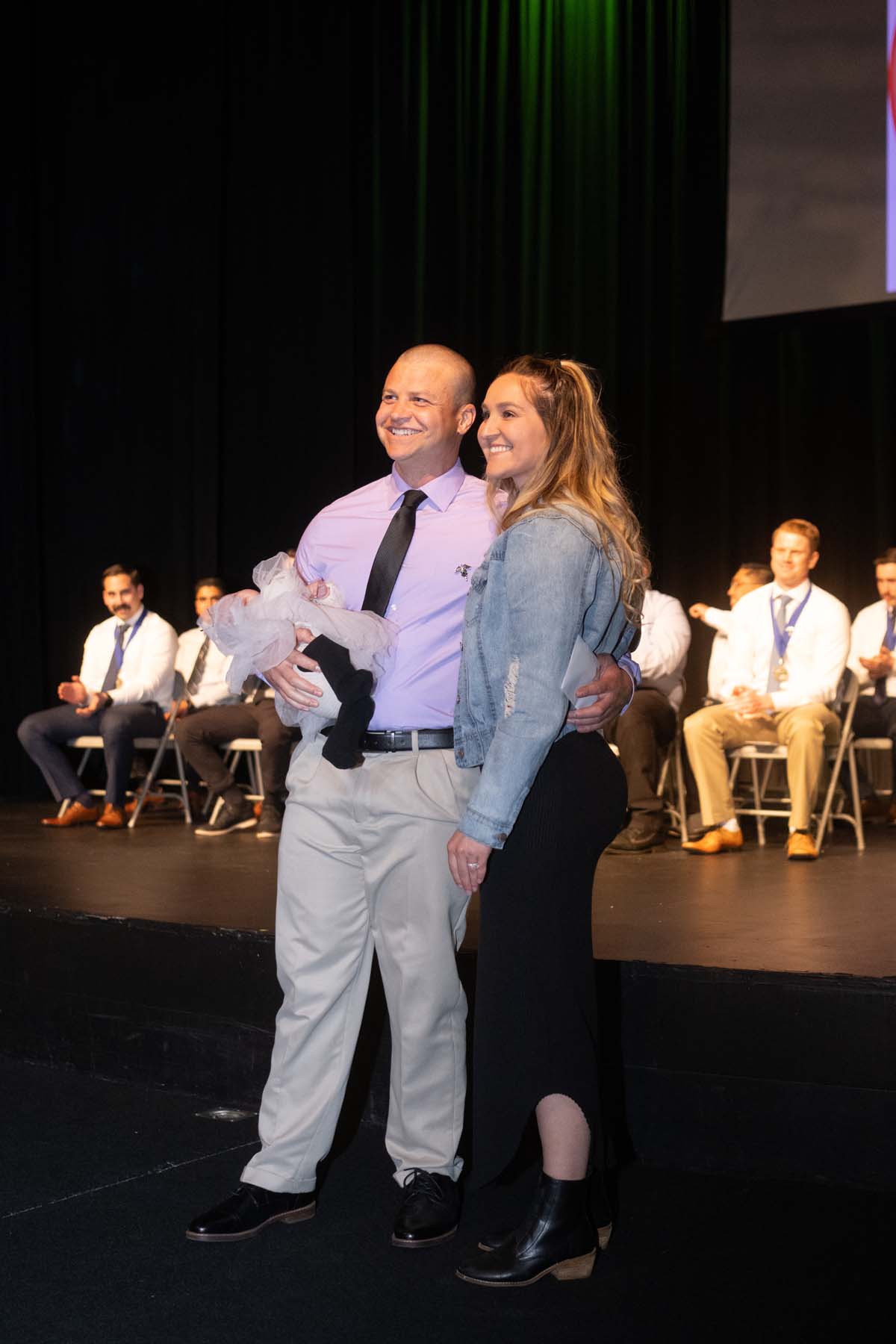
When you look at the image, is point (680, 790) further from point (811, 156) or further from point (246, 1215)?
point (246, 1215)

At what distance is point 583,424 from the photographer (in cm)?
209

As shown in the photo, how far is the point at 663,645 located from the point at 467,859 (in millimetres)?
3765

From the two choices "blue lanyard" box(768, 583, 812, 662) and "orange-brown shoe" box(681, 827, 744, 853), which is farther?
"blue lanyard" box(768, 583, 812, 662)

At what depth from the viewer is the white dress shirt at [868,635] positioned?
20.1 feet

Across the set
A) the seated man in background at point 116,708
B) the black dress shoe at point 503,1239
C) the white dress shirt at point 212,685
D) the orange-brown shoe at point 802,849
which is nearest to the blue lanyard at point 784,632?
the orange-brown shoe at point 802,849

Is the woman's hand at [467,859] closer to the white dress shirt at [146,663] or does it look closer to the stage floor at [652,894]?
the stage floor at [652,894]

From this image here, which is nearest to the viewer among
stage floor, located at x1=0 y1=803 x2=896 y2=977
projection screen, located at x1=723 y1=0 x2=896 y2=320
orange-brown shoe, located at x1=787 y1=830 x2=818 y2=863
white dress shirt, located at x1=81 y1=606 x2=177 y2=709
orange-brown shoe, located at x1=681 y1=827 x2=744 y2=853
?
stage floor, located at x1=0 y1=803 x2=896 y2=977

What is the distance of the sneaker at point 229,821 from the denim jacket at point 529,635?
12.9ft

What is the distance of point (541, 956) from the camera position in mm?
2078

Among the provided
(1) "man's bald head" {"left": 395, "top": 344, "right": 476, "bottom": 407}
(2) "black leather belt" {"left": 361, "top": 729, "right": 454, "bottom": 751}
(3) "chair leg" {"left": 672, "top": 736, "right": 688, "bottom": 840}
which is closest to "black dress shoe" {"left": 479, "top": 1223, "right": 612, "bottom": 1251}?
(2) "black leather belt" {"left": 361, "top": 729, "right": 454, "bottom": 751}

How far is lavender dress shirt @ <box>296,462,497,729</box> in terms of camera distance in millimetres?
2328

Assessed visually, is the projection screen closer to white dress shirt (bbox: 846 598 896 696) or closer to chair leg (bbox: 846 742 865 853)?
white dress shirt (bbox: 846 598 896 696)

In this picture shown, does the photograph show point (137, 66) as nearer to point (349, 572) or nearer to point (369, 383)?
point (369, 383)

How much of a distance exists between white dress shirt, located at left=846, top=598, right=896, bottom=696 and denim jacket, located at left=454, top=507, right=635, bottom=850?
431 cm
